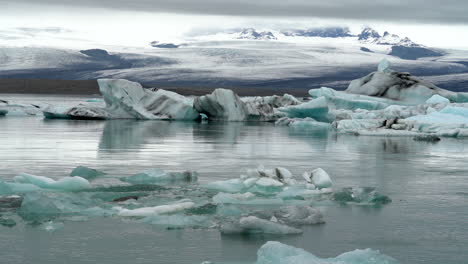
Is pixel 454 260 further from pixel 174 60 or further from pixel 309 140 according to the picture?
pixel 174 60

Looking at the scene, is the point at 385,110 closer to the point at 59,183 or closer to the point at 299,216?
the point at 59,183

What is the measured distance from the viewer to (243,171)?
9117mm

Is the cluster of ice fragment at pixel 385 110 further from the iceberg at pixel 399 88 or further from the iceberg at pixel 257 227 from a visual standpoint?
the iceberg at pixel 257 227

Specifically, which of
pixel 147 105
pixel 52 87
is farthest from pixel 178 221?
pixel 52 87

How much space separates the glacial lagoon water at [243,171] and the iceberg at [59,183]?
670 millimetres

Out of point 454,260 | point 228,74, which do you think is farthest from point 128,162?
point 228,74

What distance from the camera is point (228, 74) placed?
78938 millimetres

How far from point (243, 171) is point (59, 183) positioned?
2.56m

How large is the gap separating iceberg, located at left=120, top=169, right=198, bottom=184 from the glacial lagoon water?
219 millimetres

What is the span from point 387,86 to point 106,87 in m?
10.3

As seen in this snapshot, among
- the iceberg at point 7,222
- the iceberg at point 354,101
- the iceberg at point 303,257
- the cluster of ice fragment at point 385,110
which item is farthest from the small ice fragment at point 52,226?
the iceberg at point 354,101

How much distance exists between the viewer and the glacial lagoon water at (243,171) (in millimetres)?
4945

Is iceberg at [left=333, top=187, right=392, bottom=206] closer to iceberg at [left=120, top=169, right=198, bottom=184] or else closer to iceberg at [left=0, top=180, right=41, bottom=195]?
iceberg at [left=120, top=169, right=198, bottom=184]

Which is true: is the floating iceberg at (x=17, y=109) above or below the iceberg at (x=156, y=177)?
below
